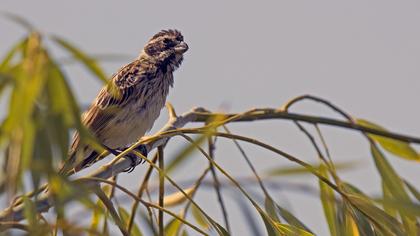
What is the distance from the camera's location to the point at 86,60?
243 centimetres

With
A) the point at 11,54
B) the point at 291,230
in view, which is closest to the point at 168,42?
the point at 291,230

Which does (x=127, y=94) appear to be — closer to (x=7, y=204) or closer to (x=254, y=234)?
(x=254, y=234)

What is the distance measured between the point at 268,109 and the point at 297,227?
0.48 meters

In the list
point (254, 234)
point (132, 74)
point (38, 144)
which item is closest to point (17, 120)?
point (38, 144)

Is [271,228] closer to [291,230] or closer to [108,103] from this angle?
[291,230]

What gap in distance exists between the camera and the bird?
6.12 m

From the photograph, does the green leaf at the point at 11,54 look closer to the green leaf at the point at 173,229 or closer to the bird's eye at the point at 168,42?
the green leaf at the point at 173,229

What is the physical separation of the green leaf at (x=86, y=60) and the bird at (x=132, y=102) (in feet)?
10.7

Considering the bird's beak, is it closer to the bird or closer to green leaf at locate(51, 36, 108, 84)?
the bird

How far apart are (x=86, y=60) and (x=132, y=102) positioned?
12.6ft

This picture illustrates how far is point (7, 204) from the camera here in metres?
2.13

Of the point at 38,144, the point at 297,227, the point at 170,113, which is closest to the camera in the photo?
the point at 38,144

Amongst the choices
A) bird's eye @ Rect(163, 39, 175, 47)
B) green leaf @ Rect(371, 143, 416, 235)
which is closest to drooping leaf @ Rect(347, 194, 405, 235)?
green leaf @ Rect(371, 143, 416, 235)

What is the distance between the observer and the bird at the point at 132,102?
6.12m
